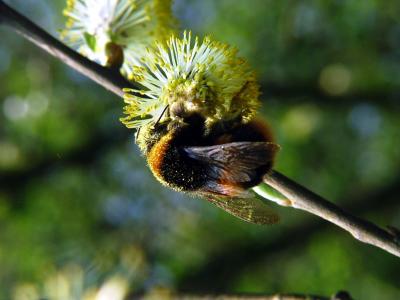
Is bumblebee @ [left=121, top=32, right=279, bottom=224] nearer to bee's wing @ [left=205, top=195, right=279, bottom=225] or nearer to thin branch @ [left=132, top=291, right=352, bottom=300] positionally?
bee's wing @ [left=205, top=195, right=279, bottom=225]

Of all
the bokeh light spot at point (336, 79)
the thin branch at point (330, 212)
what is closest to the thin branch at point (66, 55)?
the thin branch at point (330, 212)

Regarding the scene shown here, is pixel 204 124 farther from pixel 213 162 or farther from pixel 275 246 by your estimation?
pixel 275 246

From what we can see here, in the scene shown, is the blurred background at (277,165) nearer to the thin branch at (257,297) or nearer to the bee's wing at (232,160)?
the thin branch at (257,297)

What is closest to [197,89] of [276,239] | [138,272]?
[138,272]

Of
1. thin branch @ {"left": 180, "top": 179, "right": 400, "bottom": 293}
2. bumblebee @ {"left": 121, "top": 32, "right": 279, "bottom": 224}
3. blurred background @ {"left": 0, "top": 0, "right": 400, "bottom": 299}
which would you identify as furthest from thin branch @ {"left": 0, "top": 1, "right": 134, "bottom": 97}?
thin branch @ {"left": 180, "top": 179, "right": 400, "bottom": 293}

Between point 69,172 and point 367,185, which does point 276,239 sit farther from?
point 69,172

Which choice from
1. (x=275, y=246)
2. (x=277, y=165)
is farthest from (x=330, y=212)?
(x=275, y=246)
